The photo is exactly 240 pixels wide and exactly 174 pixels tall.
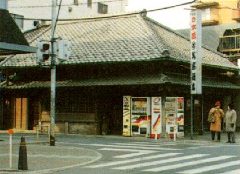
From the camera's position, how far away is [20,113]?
34.8 meters

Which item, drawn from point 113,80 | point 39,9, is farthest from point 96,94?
point 39,9

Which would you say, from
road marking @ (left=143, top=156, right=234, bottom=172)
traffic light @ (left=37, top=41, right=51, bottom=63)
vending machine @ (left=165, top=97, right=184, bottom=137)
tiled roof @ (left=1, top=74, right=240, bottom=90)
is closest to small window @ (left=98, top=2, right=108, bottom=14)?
tiled roof @ (left=1, top=74, right=240, bottom=90)

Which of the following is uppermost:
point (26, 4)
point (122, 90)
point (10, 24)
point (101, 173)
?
point (26, 4)

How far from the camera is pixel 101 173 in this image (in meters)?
14.3

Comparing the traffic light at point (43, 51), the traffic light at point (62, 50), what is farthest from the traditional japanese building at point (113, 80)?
the traffic light at point (43, 51)

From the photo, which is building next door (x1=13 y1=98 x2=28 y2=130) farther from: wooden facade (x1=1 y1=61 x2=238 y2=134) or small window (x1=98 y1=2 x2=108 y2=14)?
small window (x1=98 y1=2 x2=108 y2=14)

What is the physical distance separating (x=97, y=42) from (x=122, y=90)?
4.14m

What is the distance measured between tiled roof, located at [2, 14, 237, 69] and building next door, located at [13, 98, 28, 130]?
261cm

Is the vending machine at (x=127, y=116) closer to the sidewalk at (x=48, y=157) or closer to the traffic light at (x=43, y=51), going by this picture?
the sidewalk at (x=48, y=157)

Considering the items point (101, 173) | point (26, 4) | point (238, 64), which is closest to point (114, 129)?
point (238, 64)

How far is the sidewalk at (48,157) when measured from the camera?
15.2m

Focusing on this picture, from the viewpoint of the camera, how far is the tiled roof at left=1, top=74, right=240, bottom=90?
28.2 meters

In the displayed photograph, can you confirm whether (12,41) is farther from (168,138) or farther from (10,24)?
(168,138)

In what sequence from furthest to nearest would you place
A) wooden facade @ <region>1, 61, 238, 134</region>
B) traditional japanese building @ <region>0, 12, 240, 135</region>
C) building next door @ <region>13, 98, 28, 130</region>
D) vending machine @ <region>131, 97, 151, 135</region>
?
1. building next door @ <region>13, 98, 28, 130</region>
2. wooden facade @ <region>1, 61, 238, 134</region>
3. traditional japanese building @ <region>0, 12, 240, 135</region>
4. vending machine @ <region>131, 97, 151, 135</region>
